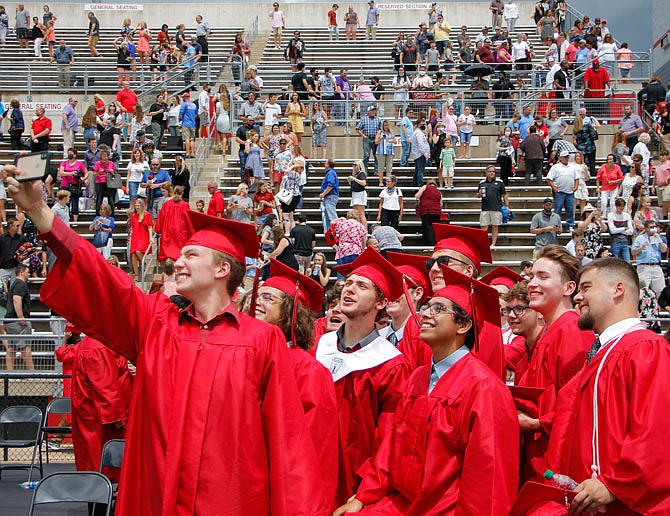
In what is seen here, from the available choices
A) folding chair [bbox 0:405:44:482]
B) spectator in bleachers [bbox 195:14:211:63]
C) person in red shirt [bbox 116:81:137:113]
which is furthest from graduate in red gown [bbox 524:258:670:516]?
spectator in bleachers [bbox 195:14:211:63]

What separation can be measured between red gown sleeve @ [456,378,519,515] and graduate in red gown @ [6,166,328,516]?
0.70 m

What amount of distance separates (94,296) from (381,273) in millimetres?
2420

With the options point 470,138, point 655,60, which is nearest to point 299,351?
point 470,138

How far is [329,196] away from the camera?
1936 centimetres

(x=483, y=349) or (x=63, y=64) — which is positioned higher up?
(x=63, y=64)

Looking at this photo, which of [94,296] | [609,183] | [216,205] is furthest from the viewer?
[609,183]

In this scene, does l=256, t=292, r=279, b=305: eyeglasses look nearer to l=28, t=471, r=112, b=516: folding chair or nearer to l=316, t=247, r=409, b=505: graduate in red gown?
l=316, t=247, r=409, b=505: graduate in red gown

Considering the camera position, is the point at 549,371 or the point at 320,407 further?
the point at 549,371

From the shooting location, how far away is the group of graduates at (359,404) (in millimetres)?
4184

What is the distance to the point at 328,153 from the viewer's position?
23.5m

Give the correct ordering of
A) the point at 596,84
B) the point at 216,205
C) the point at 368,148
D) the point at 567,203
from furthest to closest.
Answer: the point at 596,84, the point at 368,148, the point at 567,203, the point at 216,205

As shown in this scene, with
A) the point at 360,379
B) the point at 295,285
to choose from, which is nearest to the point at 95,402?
the point at 295,285

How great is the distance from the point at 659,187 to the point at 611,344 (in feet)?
51.3

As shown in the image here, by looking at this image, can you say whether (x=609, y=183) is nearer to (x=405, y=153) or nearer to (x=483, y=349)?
(x=405, y=153)
